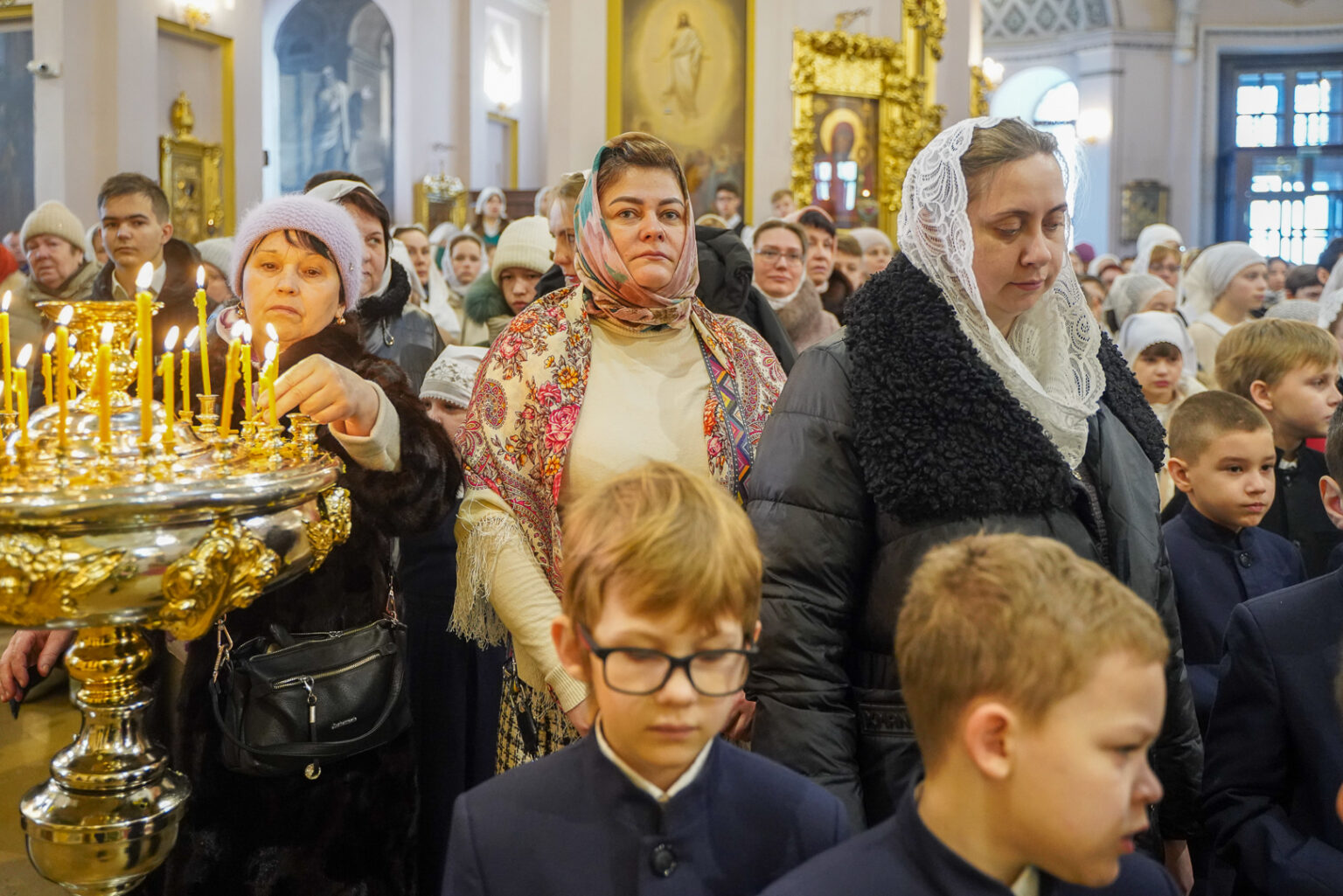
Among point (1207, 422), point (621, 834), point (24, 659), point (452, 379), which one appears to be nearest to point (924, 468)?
point (621, 834)

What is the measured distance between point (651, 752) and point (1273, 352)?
9.62 ft

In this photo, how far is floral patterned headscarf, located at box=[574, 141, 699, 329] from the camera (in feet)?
8.25

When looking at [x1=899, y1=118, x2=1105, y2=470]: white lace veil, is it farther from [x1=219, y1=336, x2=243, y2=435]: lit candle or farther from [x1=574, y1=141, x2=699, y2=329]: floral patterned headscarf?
[x1=219, y1=336, x2=243, y2=435]: lit candle

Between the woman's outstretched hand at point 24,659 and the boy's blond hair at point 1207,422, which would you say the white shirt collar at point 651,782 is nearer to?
the woman's outstretched hand at point 24,659

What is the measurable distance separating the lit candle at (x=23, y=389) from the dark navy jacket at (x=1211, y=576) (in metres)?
2.23

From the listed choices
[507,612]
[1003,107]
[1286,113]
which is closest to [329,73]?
[1003,107]

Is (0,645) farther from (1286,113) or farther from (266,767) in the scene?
(1286,113)

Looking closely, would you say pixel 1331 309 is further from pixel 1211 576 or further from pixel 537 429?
pixel 537 429

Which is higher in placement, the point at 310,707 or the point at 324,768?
the point at 310,707

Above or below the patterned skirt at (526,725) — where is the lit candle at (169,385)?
above

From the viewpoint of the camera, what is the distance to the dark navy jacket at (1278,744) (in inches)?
75.2

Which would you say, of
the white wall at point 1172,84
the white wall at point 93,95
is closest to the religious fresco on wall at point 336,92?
the white wall at point 93,95

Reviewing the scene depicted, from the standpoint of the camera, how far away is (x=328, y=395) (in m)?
2.11

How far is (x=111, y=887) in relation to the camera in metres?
1.79
